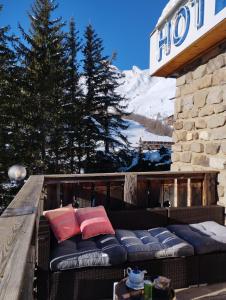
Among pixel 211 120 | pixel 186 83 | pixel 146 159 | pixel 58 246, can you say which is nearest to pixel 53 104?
pixel 146 159

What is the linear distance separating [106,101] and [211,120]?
10067 mm

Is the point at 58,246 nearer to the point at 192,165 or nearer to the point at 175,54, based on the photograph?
the point at 192,165

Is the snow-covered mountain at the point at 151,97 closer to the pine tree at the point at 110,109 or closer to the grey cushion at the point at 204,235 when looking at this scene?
the pine tree at the point at 110,109

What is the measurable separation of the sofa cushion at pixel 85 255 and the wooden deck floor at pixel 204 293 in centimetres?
56

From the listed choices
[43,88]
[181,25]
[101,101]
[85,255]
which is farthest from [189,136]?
[101,101]

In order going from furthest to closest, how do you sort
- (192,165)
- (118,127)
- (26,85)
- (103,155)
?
(118,127) → (103,155) → (26,85) → (192,165)

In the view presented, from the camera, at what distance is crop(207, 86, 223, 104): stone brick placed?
11.2ft

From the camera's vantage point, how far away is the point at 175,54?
12.2ft

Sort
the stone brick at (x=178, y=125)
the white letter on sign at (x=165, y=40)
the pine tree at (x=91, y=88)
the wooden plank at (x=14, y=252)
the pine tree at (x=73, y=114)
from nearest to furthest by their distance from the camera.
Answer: the wooden plank at (x=14, y=252), the white letter on sign at (x=165, y=40), the stone brick at (x=178, y=125), the pine tree at (x=73, y=114), the pine tree at (x=91, y=88)

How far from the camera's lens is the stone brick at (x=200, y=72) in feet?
12.3

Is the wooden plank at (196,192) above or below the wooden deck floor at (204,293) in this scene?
above

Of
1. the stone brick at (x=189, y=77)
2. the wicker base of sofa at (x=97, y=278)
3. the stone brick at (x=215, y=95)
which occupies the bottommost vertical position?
the wicker base of sofa at (x=97, y=278)

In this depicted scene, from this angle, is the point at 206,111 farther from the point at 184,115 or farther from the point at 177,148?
the point at 177,148

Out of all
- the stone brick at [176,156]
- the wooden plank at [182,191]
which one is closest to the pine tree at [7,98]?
the stone brick at [176,156]
